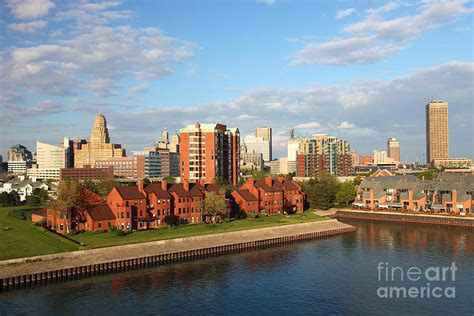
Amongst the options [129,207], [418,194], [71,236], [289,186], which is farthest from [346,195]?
[71,236]

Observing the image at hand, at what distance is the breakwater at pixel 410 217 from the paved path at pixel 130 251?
35.0 meters

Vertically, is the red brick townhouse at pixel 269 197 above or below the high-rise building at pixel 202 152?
below

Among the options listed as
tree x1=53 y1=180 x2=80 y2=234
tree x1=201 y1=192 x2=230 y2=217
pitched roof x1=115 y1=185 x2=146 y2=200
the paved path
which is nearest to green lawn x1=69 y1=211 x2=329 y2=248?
the paved path

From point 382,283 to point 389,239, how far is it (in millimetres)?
34991

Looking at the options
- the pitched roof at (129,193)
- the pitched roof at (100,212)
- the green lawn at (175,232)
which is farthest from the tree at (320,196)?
the pitched roof at (100,212)

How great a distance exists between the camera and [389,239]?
9275 centimetres

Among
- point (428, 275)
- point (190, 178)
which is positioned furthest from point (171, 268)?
point (190, 178)

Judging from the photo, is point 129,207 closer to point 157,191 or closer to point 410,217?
point 157,191

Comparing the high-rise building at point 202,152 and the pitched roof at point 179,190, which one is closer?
the pitched roof at point 179,190

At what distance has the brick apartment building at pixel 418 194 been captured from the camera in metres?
116

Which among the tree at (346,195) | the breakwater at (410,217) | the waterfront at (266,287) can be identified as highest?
the tree at (346,195)

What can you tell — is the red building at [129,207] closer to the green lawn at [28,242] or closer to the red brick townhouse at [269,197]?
the green lawn at [28,242]

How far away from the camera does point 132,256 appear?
70500 mm

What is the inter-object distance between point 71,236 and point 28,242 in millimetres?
8253
